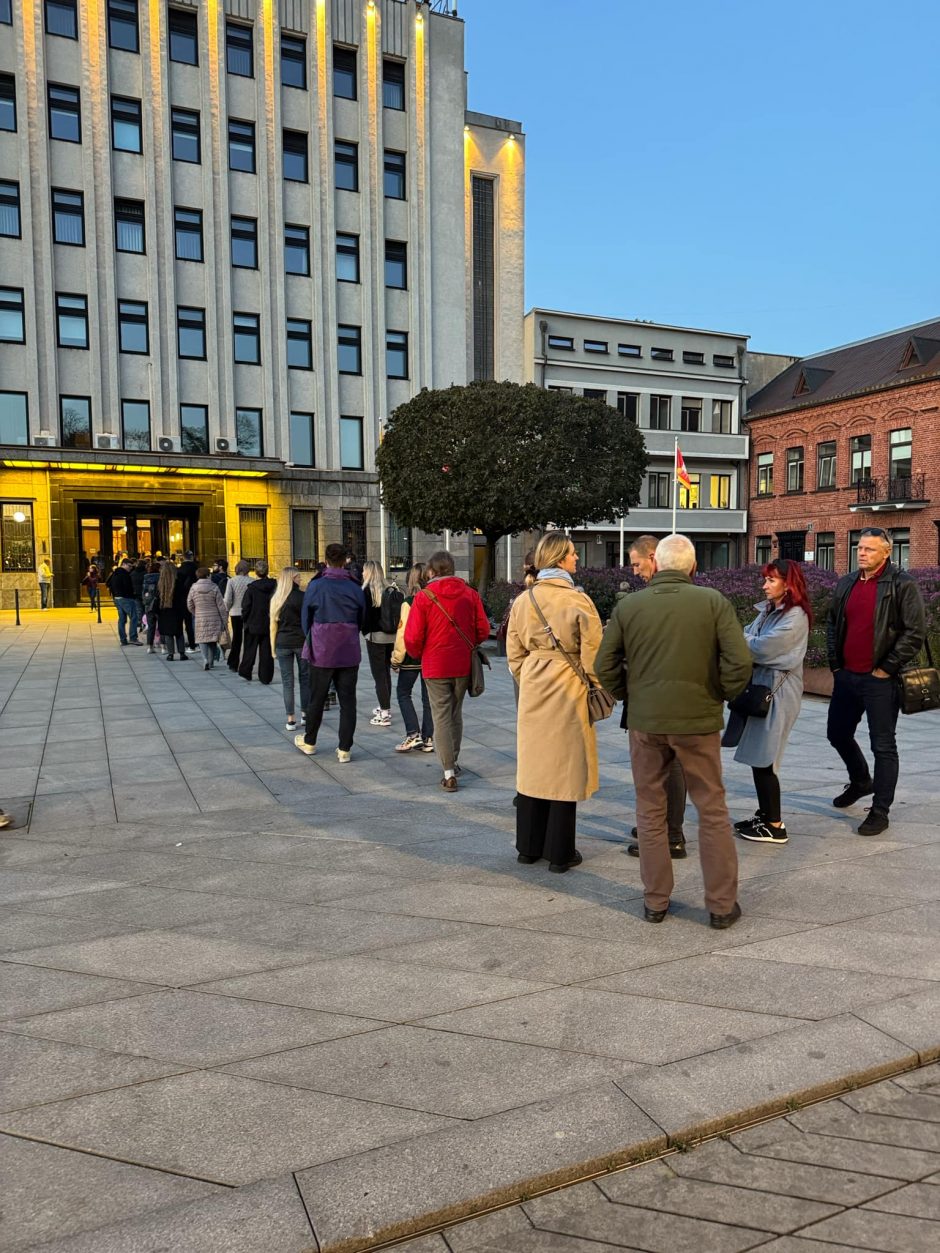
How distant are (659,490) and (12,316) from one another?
96.9 ft

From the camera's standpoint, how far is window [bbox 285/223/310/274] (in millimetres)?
31391

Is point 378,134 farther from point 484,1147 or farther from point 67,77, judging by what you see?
point 484,1147

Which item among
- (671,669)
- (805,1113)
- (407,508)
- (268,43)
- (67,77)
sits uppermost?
(268,43)

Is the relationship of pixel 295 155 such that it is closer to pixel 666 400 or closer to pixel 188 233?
pixel 188 233

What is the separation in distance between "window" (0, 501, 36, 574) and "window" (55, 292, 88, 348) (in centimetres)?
277

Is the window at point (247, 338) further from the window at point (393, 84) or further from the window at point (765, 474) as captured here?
the window at point (765, 474)

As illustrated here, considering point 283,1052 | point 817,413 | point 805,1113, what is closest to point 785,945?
point 805,1113

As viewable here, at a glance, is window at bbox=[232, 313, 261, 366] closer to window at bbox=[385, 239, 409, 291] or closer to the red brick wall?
window at bbox=[385, 239, 409, 291]

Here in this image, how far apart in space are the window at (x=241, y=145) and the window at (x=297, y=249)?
2.39m

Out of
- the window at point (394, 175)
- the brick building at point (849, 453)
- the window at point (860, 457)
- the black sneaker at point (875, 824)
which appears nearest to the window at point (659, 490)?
the brick building at point (849, 453)

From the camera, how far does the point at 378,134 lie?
3244cm

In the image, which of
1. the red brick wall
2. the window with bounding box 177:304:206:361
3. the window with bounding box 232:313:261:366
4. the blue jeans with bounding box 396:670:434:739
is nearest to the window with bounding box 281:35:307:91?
the window with bounding box 232:313:261:366

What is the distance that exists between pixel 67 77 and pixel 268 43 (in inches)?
276

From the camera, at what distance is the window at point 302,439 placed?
1262 inches
